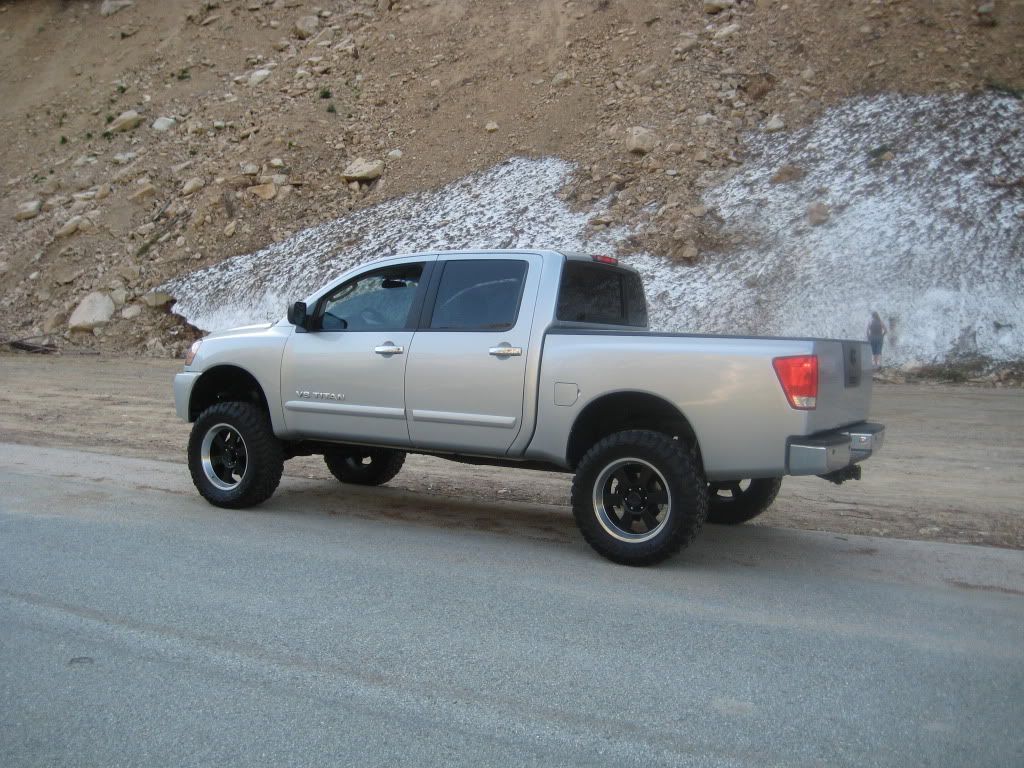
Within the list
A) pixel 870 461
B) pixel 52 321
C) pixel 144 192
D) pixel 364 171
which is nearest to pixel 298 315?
pixel 870 461

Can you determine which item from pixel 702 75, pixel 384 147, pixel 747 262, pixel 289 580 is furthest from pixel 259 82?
pixel 289 580

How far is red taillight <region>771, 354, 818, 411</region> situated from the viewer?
5.71m

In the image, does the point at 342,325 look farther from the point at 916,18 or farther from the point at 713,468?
the point at 916,18

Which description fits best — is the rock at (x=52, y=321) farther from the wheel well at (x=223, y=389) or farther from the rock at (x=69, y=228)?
the wheel well at (x=223, y=389)

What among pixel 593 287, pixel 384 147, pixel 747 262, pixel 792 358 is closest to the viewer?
pixel 792 358

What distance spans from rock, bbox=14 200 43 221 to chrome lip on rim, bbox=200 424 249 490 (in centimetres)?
3123

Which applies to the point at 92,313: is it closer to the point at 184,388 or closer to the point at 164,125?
the point at 164,125

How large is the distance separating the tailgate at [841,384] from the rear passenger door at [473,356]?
1.97 metres

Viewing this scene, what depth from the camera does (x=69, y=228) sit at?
32875 millimetres

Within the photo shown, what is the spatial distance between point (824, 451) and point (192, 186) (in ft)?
99.2

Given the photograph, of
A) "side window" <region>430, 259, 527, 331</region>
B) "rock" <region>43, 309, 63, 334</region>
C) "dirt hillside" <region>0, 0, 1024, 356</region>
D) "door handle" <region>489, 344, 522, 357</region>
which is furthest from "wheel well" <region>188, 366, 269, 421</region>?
"rock" <region>43, 309, 63, 334</region>

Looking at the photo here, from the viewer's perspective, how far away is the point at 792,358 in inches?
227

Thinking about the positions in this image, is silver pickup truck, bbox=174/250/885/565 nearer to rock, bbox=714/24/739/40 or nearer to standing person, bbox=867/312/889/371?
standing person, bbox=867/312/889/371

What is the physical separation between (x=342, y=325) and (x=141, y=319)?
23.6 meters
